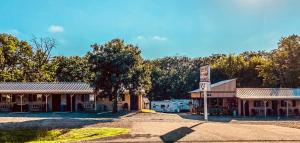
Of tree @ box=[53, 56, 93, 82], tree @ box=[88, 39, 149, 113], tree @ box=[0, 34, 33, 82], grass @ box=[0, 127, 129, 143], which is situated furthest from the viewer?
tree @ box=[53, 56, 93, 82]

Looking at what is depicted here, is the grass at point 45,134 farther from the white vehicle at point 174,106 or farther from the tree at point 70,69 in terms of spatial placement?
the tree at point 70,69

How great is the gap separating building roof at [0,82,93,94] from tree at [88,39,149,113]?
4.87 meters

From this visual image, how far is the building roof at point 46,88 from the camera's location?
1859 inches

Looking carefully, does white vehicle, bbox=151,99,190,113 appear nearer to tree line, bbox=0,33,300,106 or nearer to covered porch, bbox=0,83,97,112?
tree line, bbox=0,33,300,106

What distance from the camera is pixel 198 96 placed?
4619 cm

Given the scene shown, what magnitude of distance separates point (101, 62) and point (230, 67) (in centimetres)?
3379

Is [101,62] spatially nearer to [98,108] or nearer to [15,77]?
[98,108]

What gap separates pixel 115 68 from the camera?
42.5 meters

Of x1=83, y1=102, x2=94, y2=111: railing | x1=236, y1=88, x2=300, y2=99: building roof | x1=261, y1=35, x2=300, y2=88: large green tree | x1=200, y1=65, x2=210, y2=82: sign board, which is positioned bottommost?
x1=83, y1=102, x2=94, y2=111: railing

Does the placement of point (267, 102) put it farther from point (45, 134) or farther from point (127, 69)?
point (45, 134)

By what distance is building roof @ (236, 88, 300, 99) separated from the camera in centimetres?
4256

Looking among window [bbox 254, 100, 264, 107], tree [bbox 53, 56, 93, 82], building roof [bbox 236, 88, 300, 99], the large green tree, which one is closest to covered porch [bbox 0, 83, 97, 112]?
building roof [bbox 236, 88, 300, 99]

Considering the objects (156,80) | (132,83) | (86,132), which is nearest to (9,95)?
(132,83)

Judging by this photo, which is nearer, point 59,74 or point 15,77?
point 15,77
